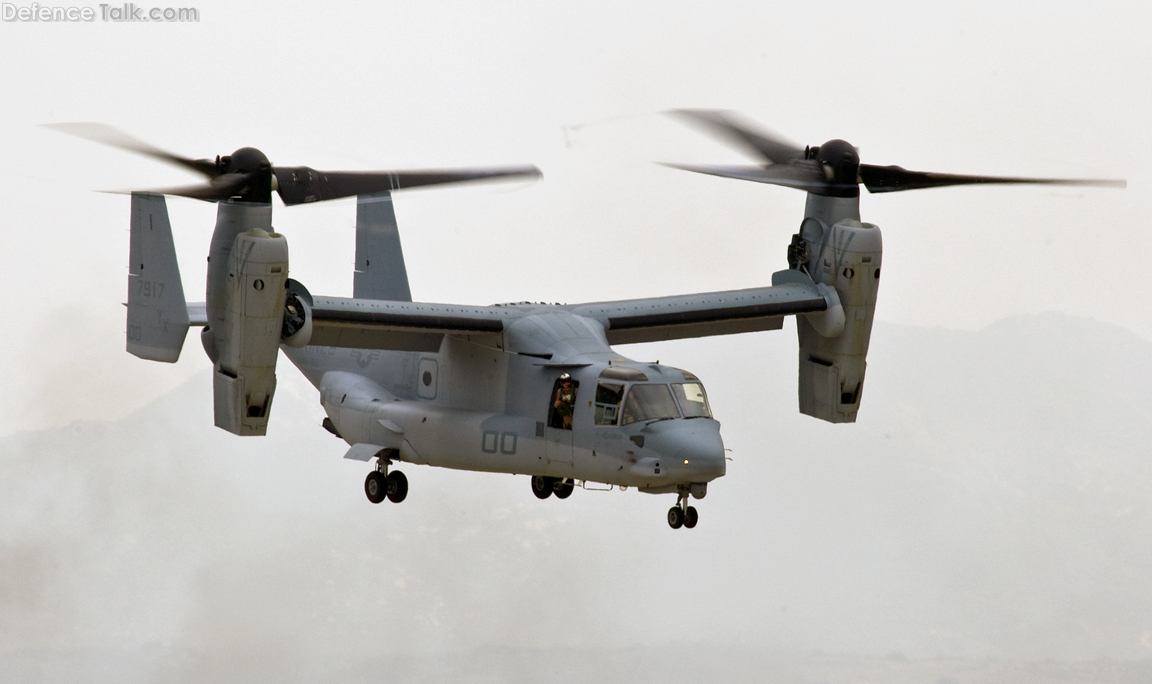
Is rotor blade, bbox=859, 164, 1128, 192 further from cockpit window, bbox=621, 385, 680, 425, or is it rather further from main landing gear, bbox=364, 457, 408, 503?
main landing gear, bbox=364, 457, 408, 503

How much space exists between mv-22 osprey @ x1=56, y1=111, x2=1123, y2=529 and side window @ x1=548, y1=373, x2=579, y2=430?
31 mm

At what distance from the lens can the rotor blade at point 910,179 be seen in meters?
34.7

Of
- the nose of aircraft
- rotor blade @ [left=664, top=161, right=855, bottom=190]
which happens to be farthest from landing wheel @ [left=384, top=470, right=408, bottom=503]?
rotor blade @ [left=664, top=161, right=855, bottom=190]

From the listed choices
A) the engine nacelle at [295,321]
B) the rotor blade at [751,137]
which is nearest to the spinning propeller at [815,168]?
the rotor blade at [751,137]

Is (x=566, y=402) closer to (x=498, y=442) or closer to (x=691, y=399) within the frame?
(x=498, y=442)

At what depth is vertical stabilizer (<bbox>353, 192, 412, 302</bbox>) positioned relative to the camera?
38500 mm

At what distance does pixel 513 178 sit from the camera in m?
32.7

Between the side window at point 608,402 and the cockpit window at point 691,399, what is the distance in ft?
3.51

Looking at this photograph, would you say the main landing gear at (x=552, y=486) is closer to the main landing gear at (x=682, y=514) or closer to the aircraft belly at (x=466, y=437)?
the aircraft belly at (x=466, y=437)

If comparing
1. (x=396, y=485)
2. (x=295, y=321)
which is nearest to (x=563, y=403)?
(x=295, y=321)

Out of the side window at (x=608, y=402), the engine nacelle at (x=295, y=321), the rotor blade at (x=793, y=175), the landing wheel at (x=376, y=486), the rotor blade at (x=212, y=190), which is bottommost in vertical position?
the landing wheel at (x=376, y=486)

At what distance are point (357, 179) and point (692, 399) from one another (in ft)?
25.8

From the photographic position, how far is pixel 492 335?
32812 millimetres

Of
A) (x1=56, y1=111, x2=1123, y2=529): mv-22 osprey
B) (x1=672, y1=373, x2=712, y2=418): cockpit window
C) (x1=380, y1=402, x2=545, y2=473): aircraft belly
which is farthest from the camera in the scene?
(x1=380, y1=402, x2=545, y2=473): aircraft belly
